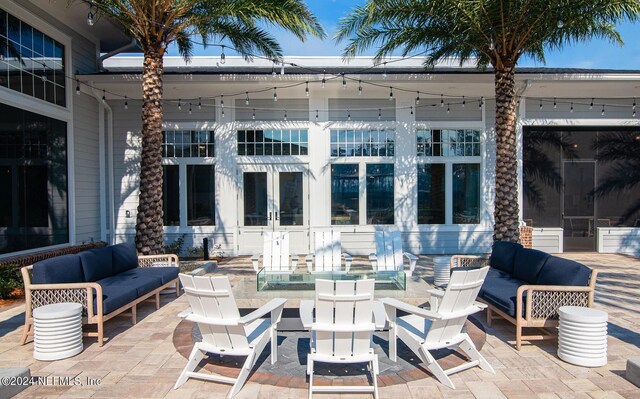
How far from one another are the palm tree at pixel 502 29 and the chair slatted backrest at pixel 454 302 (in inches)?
151

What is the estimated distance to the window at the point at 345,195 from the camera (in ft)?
34.4

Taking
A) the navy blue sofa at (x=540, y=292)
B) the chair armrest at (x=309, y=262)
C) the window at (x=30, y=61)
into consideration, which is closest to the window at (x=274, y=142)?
the window at (x=30, y=61)

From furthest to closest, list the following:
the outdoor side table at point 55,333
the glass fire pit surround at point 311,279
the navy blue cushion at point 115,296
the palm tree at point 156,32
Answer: the palm tree at point 156,32 < the glass fire pit surround at point 311,279 < the navy blue cushion at point 115,296 < the outdoor side table at point 55,333

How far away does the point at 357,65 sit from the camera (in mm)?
13797

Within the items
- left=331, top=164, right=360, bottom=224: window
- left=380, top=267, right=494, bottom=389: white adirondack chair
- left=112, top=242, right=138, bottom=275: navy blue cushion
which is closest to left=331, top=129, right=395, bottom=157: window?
left=331, top=164, right=360, bottom=224: window

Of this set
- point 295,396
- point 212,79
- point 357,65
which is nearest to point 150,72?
point 212,79

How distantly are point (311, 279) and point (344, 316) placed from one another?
1.97 m

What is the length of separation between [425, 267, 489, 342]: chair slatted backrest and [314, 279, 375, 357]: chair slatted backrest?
27.6 inches

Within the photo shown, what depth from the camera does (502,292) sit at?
486 centimetres

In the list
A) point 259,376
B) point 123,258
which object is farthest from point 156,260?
point 259,376

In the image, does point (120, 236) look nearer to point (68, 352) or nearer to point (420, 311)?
point (68, 352)

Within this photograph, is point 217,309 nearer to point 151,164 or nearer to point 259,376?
point 259,376

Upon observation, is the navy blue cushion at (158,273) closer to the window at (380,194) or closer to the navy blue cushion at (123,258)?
the navy blue cushion at (123,258)

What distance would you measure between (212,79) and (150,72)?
2.04m
